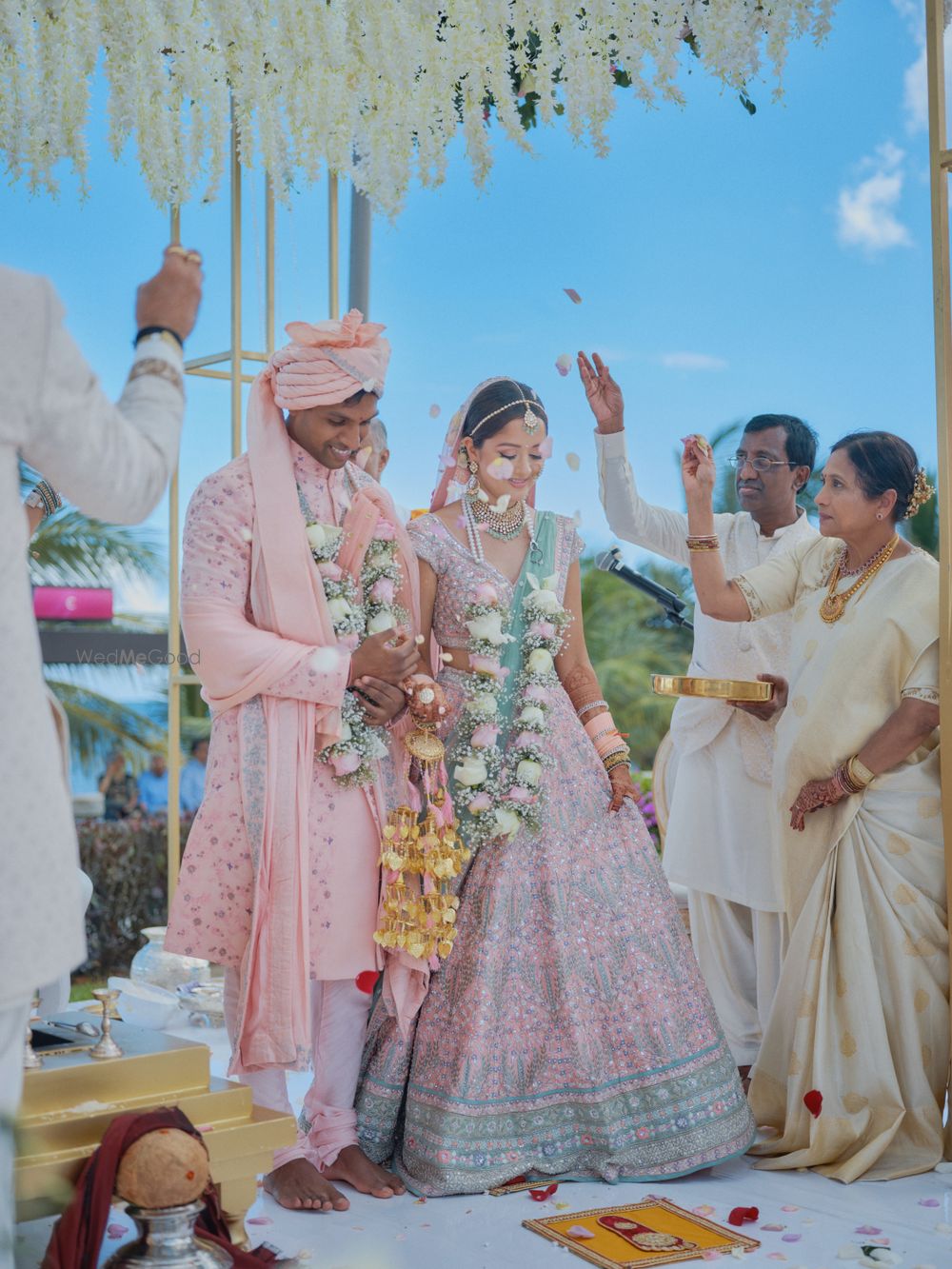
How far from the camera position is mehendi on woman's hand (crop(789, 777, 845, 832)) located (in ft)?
11.2

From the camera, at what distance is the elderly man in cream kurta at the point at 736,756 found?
3904 millimetres

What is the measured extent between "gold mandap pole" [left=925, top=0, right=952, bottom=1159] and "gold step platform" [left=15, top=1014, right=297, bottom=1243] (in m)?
1.81

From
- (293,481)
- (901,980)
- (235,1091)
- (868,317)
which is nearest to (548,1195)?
(235,1091)

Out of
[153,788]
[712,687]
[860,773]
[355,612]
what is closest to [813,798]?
[860,773]

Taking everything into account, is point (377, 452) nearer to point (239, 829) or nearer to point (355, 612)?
point (355, 612)

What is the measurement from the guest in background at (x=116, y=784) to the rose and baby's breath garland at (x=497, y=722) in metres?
9.38

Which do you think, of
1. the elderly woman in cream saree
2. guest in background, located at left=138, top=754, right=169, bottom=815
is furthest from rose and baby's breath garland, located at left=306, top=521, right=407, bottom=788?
guest in background, located at left=138, top=754, right=169, bottom=815

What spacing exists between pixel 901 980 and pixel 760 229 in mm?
19077

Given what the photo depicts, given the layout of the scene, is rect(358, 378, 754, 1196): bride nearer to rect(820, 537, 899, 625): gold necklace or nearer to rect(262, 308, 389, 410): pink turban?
rect(262, 308, 389, 410): pink turban

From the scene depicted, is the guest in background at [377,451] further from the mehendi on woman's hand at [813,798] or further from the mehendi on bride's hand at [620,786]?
the mehendi on woman's hand at [813,798]

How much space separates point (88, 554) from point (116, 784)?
6.88ft

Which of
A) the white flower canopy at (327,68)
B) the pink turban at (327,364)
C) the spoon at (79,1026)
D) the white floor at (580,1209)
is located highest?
the white flower canopy at (327,68)

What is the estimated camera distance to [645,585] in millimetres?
4652

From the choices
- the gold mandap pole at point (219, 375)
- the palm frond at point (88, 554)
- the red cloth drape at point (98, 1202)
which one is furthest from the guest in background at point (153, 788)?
the red cloth drape at point (98, 1202)
